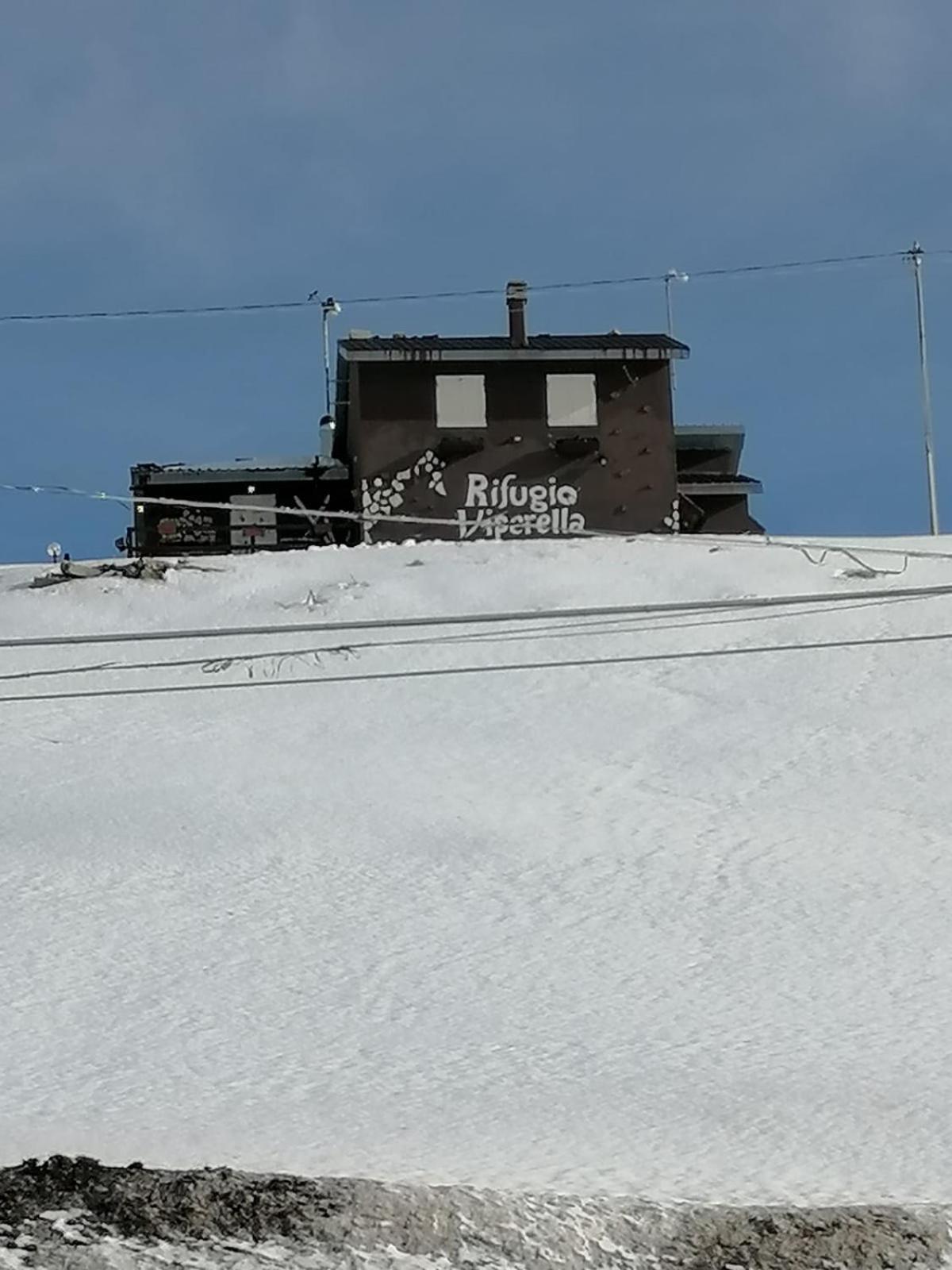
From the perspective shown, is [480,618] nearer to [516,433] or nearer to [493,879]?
[493,879]

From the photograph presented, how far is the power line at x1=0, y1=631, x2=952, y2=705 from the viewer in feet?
50.8

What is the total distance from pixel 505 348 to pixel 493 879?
22315mm

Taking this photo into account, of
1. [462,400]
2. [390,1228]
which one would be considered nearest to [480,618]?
[390,1228]

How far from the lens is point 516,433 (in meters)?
31.8

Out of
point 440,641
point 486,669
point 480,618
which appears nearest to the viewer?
point 480,618

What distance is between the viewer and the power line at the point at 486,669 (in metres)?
15.5

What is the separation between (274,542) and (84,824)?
792 inches

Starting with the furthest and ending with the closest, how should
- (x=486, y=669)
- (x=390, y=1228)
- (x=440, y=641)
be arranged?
(x=440, y=641)
(x=486, y=669)
(x=390, y=1228)

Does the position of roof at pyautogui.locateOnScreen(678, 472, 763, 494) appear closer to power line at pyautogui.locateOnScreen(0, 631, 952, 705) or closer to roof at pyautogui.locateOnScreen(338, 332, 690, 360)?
roof at pyautogui.locateOnScreen(338, 332, 690, 360)

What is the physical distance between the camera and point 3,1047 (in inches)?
292

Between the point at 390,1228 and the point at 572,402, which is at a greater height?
the point at 572,402

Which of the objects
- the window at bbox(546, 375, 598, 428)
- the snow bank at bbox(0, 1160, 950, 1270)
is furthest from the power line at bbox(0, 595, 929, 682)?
the window at bbox(546, 375, 598, 428)

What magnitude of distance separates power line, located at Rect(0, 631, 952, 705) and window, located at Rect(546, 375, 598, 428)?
1605 centimetres

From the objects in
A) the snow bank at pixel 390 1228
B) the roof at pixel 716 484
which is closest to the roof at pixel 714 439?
the roof at pixel 716 484
